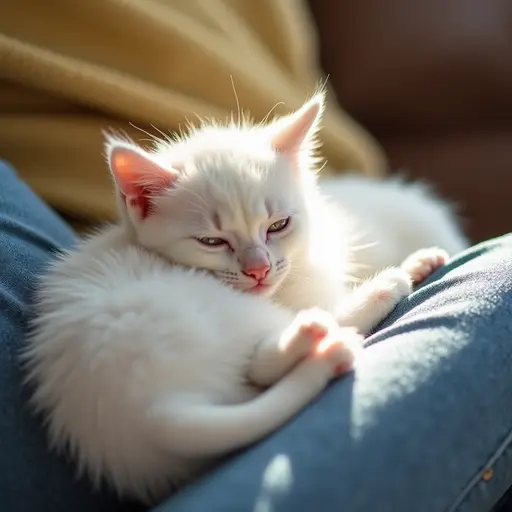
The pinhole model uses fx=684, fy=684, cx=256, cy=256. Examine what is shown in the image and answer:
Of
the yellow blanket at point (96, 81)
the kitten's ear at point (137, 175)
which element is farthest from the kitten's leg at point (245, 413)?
the yellow blanket at point (96, 81)

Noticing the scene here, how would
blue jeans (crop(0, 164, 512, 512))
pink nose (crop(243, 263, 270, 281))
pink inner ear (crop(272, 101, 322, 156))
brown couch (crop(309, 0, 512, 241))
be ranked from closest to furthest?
blue jeans (crop(0, 164, 512, 512)) → pink nose (crop(243, 263, 270, 281)) → pink inner ear (crop(272, 101, 322, 156)) → brown couch (crop(309, 0, 512, 241))

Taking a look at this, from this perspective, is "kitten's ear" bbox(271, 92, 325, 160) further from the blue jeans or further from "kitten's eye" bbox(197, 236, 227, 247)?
the blue jeans

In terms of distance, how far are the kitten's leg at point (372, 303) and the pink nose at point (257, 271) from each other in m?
0.11

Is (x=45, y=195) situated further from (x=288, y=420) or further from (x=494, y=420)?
(x=494, y=420)

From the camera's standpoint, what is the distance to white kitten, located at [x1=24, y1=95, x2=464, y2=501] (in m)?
0.65

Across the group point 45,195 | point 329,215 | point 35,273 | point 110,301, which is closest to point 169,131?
point 45,195

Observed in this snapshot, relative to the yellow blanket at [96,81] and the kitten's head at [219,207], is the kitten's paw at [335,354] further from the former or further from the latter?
the yellow blanket at [96,81]

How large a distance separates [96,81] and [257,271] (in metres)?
0.58

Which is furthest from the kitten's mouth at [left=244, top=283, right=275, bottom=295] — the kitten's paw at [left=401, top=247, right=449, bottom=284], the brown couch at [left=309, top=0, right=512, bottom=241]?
the brown couch at [left=309, top=0, right=512, bottom=241]

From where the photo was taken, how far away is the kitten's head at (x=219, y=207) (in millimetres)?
841

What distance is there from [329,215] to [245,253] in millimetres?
280

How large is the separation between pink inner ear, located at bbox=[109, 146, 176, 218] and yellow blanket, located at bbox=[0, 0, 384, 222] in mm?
368

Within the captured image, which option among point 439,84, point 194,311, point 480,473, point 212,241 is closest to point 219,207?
point 212,241

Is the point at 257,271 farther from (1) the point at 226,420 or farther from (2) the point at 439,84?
(2) the point at 439,84
